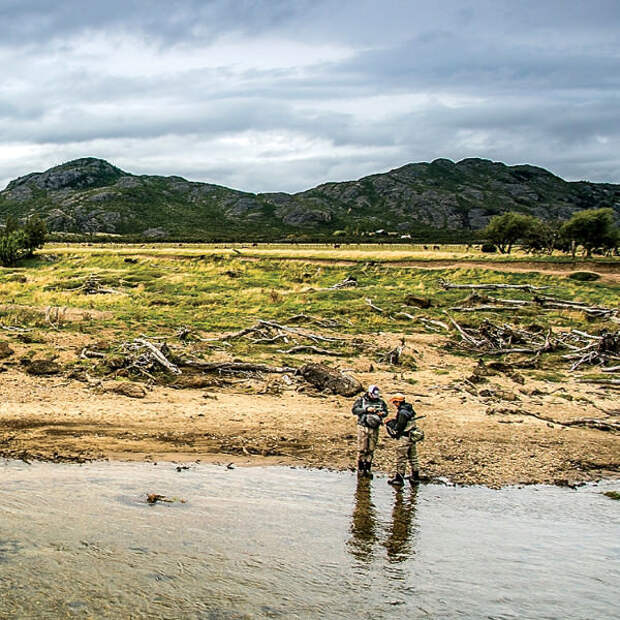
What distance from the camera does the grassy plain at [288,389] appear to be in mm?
13062

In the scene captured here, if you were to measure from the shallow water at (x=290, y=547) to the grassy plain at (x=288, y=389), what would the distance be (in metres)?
1.38

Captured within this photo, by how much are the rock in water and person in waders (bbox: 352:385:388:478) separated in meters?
5.31

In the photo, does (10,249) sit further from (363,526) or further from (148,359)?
(363,526)

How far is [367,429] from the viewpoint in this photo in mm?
11766

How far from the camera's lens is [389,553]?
8.72 metres

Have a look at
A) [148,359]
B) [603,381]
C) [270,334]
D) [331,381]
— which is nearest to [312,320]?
[270,334]

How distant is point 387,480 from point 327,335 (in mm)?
14764

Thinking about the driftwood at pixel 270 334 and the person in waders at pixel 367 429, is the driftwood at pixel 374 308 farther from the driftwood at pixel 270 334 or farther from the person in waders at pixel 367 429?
the person in waders at pixel 367 429

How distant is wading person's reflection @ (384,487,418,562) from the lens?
873 centimetres

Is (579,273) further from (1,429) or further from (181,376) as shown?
(1,429)

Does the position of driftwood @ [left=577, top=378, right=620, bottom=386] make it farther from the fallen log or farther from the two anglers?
the two anglers

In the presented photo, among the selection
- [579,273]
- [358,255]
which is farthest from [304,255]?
[579,273]

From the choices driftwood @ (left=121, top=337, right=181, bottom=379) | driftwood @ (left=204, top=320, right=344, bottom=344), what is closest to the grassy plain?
driftwood @ (left=204, top=320, right=344, bottom=344)

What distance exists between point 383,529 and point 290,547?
5.19 ft
